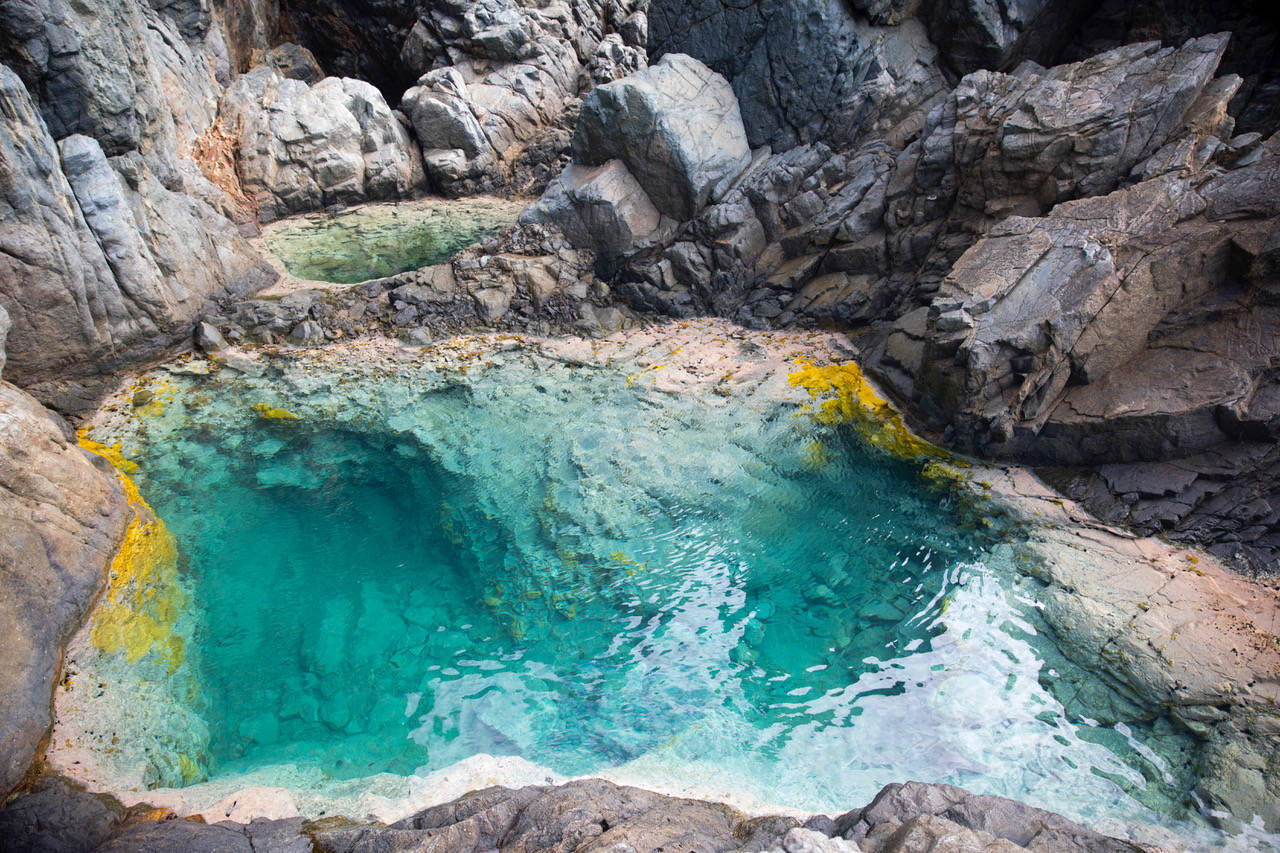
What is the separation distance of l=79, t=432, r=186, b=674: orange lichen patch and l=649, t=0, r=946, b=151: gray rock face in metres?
7.81

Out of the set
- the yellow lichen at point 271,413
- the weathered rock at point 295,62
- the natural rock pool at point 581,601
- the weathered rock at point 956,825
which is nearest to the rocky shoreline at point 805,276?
the weathered rock at point 956,825

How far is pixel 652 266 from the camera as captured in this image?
27.3ft

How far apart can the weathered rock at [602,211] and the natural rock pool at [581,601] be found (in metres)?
2.31

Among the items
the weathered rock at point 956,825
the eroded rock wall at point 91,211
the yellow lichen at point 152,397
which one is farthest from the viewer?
the yellow lichen at point 152,397

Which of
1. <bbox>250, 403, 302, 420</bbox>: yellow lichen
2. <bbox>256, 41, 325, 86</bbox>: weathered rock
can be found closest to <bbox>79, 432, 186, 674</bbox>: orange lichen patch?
<bbox>250, 403, 302, 420</bbox>: yellow lichen

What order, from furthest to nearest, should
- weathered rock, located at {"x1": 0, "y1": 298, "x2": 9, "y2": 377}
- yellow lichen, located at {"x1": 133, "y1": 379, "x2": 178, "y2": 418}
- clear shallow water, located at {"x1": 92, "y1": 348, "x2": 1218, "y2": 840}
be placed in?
yellow lichen, located at {"x1": 133, "y1": 379, "x2": 178, "y2": 418}
weathered rock, located at {"x1": 0, "y1": 298, "x2": 9, "y2": 377}
clear shallow water, located at {"x1": 92, "y1": 348, "x2": 1218, "y2": 840}

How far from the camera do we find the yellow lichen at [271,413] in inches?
249

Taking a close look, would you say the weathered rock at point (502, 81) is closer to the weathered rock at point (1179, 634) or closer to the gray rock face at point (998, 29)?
the gray rock face at point (998, 29)

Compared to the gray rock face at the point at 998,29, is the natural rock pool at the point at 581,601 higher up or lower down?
lower down

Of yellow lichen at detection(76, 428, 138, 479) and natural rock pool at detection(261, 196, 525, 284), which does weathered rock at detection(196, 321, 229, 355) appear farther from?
natural rock pool at detection(261, 196, 525, 284)

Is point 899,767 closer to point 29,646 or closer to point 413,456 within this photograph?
point 413,456

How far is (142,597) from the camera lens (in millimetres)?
4609

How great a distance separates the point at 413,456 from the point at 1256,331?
6.68 meters

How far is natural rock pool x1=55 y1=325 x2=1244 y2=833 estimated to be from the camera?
3.66 metres
